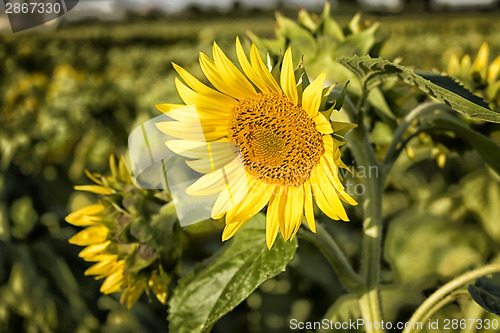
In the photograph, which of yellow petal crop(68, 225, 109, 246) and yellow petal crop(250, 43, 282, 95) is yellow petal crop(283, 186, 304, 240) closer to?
yellow petal crop(250, 43, 282, 95)

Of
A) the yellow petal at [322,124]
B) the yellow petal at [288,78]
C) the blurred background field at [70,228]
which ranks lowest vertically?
the blurred background field at [70,228]

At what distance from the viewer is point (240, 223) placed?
540 mm

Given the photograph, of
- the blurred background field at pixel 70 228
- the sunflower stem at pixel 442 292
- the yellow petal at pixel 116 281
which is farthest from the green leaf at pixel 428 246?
the yellow petal at pixel 116 281

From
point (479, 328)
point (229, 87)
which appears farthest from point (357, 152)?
point (479, 328)

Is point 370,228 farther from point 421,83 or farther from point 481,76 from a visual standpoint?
point 481,76

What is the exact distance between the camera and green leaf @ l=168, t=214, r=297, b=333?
589 mm

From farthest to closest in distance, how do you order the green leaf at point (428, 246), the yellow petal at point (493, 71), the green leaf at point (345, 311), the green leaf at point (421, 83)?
the green leaf at point (428, 246) < the green leaf at point (345, 311) < the yellow petal at point (493, 71) < the green leaf at point (421, 83)

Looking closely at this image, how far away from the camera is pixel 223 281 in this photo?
627mm

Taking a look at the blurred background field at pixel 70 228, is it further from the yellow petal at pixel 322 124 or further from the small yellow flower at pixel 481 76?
the yellow petal at pixel 322 124

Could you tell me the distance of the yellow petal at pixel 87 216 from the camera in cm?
70

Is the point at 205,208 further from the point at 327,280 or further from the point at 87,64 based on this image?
the point at 87,64

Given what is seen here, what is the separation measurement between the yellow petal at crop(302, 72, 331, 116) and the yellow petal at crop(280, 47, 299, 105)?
0.05 feet

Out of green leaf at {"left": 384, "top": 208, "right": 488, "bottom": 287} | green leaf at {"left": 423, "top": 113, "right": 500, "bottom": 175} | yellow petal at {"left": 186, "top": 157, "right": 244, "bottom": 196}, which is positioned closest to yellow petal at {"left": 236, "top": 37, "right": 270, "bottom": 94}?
yellow petal at {"left": 186, "top": 157, "right": 244, "bottom": 196}

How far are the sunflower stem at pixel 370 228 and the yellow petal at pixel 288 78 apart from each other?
0.11m
